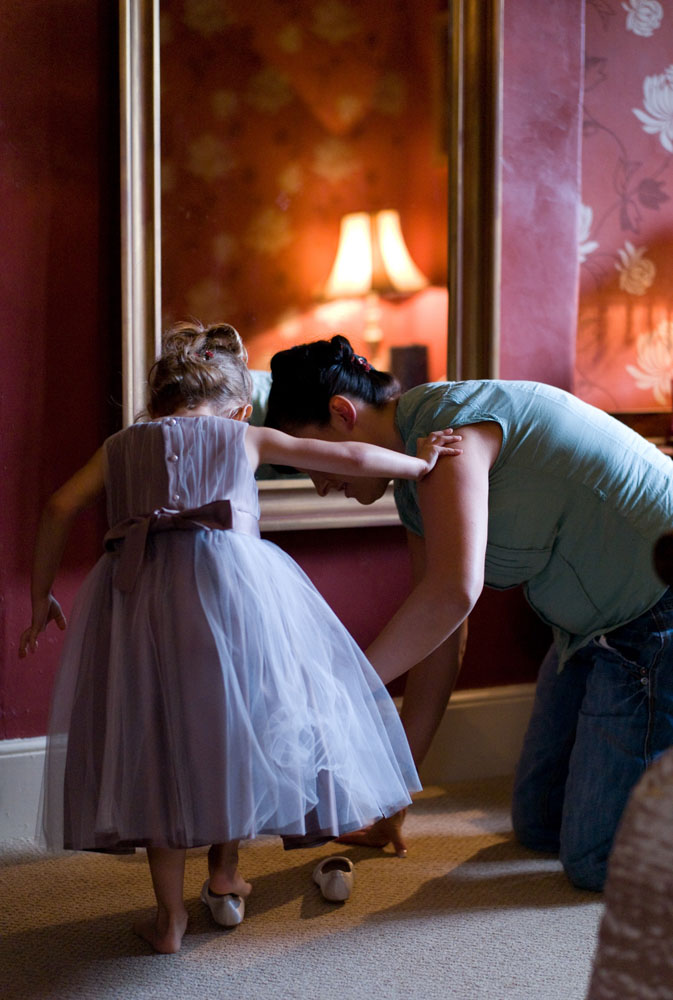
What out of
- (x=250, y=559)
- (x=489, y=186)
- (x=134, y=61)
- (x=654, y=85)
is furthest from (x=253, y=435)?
(x=654, y=85)

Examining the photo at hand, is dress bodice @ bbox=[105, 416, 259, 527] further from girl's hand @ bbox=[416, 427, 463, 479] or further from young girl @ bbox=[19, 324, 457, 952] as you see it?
girl's hand @ bbox=[416, 427, 463, 479]

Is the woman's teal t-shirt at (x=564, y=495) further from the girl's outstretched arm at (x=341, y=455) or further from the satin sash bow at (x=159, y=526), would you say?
the satin sash bow at (x=159, y=526)

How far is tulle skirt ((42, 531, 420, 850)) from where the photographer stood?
4.38ft

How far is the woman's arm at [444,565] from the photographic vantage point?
4.82ft

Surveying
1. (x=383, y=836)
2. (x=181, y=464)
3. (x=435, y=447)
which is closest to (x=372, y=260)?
(x=435, y=447)

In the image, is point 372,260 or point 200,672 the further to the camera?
point 372,260

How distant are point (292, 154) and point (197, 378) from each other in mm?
746

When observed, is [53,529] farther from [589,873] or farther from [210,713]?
[589,873]

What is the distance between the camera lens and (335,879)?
5.34 feet

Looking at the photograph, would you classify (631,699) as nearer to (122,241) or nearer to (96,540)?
(96,540)

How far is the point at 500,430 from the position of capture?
1590 millimetres

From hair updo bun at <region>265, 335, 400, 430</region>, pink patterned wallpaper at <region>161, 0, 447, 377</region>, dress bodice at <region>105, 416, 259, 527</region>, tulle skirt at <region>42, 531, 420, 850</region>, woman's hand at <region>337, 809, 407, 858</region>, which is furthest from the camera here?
pink patterned wallpaper at <region>161, 0, 447, 377</region>

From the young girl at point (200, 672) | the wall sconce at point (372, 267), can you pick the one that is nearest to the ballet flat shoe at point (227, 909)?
the young girl at point (200, 672)

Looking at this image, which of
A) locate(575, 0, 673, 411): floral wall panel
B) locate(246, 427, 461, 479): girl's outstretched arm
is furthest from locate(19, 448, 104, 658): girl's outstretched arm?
locate(575, 0, 673, 411): floral wall panel
